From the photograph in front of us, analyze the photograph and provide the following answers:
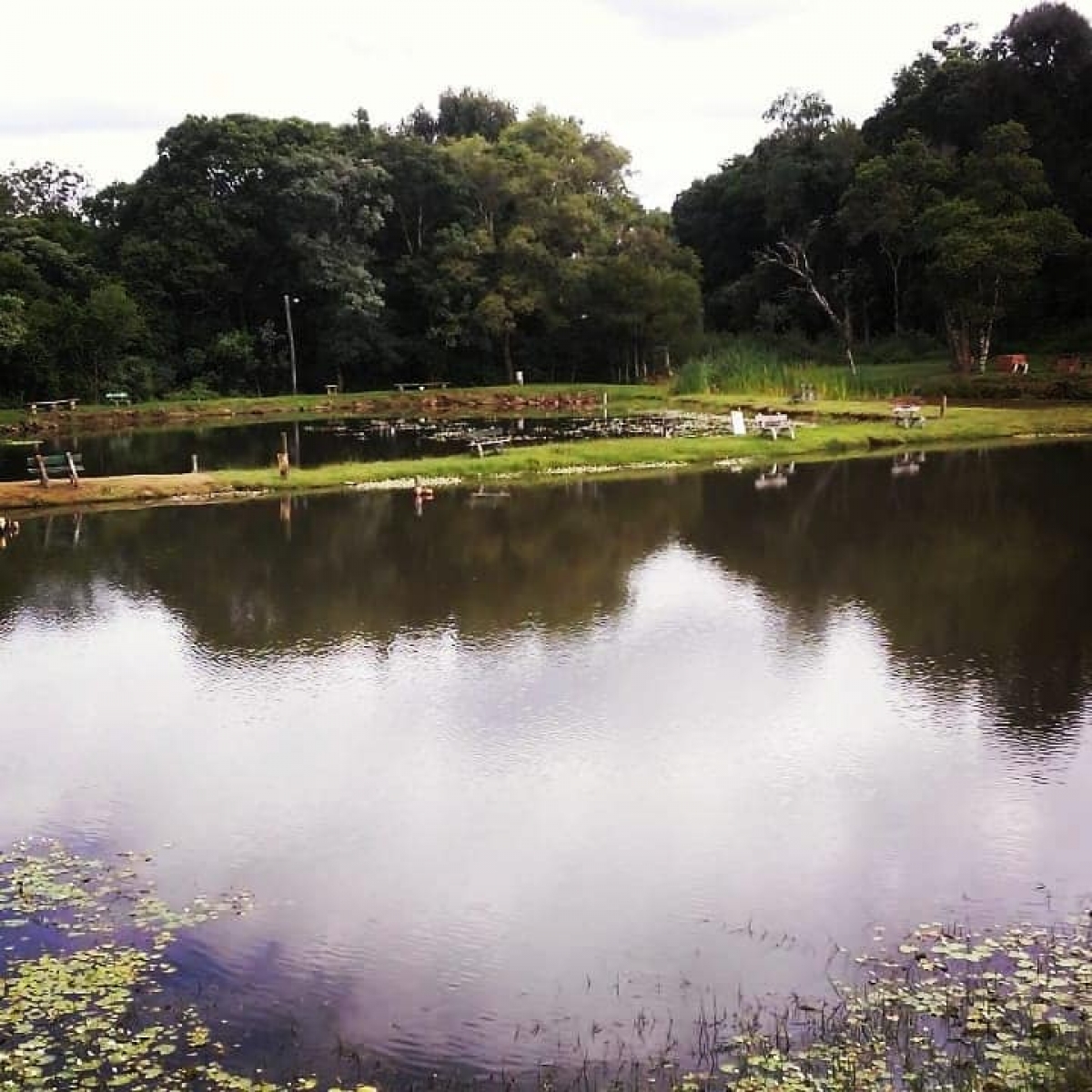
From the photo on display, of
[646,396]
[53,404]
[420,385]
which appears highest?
[420,385]

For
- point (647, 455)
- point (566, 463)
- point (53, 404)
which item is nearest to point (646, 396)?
point (647, 455)

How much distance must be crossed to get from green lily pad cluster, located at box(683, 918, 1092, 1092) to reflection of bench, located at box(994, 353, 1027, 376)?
40.8 m

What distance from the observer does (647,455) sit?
30984mm

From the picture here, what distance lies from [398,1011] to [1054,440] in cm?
3121

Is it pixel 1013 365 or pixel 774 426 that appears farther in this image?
pixel 1013 365

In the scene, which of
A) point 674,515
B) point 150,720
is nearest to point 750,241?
point 674,515

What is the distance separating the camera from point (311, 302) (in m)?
65.8

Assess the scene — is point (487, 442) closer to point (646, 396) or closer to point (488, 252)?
point (646, 396)

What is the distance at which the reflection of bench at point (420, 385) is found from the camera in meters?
61.6

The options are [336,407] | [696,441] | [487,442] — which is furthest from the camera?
[336,407]

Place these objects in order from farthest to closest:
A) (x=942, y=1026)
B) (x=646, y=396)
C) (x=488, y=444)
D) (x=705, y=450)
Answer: (x=646, y=396) → (x=488, y=444) → (x=705, y=450) → (x=942, y=1026)

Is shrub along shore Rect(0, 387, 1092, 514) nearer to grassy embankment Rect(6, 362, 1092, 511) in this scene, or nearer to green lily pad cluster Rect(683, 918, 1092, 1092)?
grassy embankment Rect(6, 362, 1092, 511)

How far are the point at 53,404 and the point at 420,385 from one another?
18.5 m

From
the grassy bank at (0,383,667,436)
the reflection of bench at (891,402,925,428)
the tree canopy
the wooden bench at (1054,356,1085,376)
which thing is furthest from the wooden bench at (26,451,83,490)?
the wooden bench at (1054,356,1085,376)
